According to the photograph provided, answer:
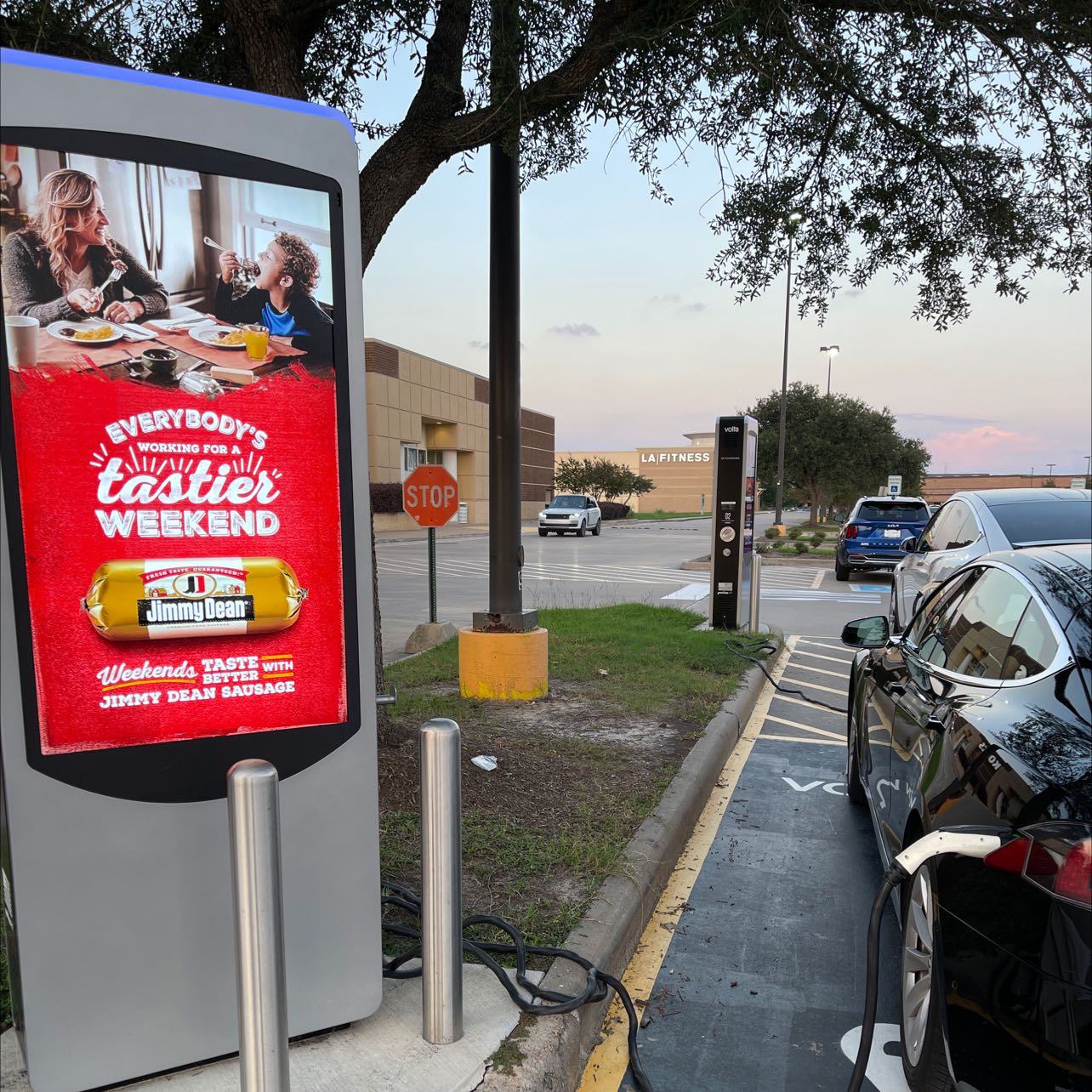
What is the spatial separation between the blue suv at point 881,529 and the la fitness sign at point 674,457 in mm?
124212

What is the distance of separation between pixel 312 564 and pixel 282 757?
53cm

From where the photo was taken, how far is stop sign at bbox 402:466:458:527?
9.94 m

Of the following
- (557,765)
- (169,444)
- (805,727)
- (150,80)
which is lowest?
(805,727)

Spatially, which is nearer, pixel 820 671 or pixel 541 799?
pixel 541 799

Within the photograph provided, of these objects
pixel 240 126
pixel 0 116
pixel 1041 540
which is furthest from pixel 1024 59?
pixel 0 116

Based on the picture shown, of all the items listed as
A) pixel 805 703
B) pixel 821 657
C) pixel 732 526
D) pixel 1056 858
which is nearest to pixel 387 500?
pixel 732 526

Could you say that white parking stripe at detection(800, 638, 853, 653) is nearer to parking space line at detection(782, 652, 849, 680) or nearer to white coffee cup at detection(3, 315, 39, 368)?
parking space line at detection(782, 652, 849, 680)

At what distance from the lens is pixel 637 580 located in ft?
64.3

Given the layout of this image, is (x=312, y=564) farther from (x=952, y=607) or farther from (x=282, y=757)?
(x=952, y=607)

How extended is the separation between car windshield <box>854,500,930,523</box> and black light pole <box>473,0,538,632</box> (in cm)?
1248

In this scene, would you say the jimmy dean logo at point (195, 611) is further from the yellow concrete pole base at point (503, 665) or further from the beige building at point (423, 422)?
the beige building at point (423, 422)

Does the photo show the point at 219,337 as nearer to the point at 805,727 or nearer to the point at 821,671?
the point at 805,727

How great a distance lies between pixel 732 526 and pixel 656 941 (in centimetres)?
793

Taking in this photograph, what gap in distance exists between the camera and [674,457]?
145m
